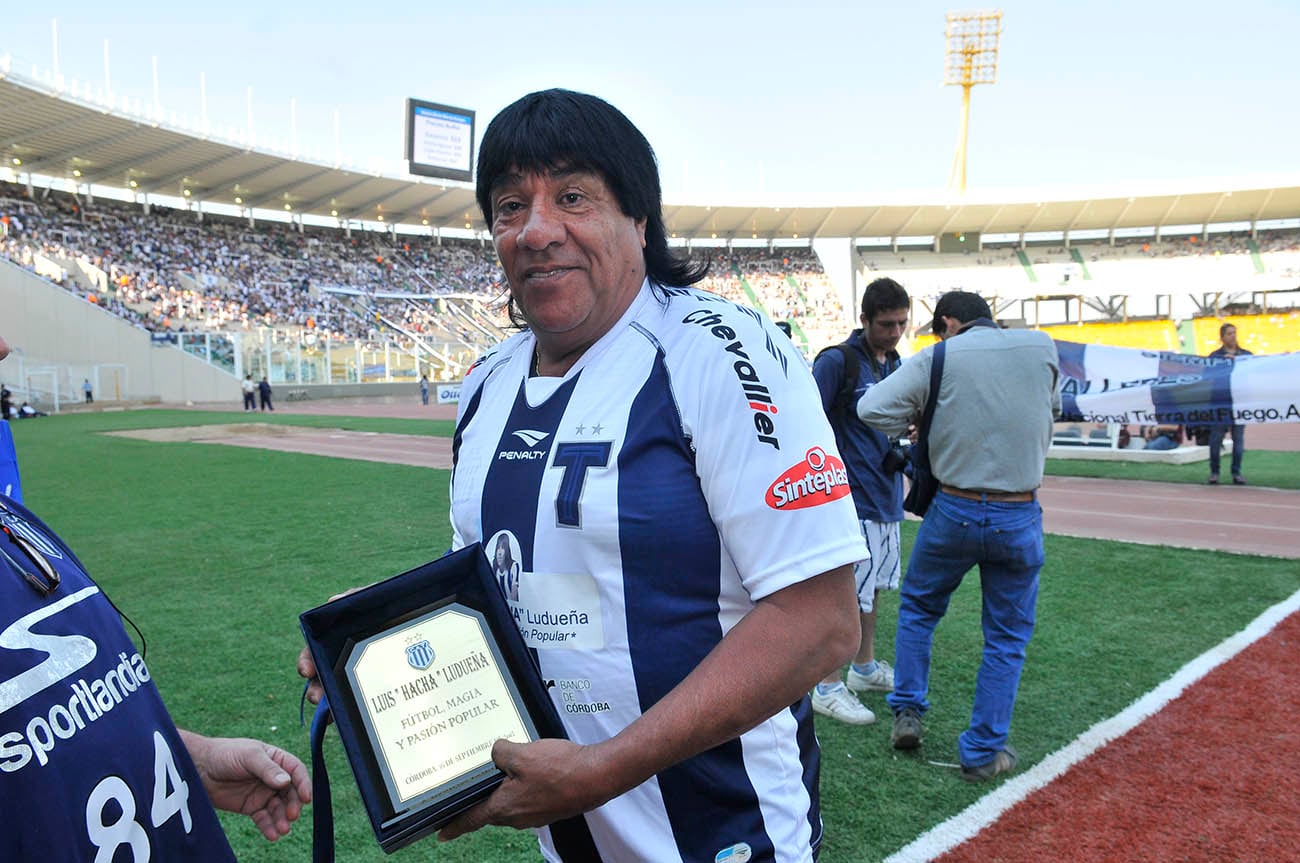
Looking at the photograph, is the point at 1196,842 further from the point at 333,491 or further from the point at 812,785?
the point at 333,491

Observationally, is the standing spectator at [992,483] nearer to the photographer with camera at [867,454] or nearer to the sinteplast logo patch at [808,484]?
the photographer with camera at [867,454]

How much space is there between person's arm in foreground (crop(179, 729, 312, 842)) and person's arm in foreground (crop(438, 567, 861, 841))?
0.59 metres

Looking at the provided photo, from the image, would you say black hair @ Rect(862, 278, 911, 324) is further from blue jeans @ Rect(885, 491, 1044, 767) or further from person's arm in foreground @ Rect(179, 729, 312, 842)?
person's arm in foreground @ Rect(179, 729, 312, 842)

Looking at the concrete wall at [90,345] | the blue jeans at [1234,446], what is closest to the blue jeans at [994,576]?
the blue jeans at [1234,446]

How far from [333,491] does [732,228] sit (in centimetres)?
4945

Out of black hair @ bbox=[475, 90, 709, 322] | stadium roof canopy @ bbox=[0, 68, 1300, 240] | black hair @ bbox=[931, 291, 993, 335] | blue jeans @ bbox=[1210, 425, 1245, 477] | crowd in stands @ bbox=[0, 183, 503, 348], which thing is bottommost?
blue jeans @ bbox=[1210, 425, 1245, 477]

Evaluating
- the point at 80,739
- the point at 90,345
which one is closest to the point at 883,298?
the point at 80,739

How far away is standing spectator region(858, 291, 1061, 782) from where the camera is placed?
11.8 feet

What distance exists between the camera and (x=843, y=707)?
430 centimetres

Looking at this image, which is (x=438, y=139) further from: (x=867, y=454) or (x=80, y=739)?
(x=80, y=739)

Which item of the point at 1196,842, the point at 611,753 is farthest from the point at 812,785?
the point at 1196,842

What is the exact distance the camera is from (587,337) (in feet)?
5.07

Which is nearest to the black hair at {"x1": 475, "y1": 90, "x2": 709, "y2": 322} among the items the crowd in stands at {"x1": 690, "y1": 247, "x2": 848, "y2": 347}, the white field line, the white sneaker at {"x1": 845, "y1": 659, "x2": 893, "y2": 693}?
the white field line

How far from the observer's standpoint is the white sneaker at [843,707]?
14.0 feet
